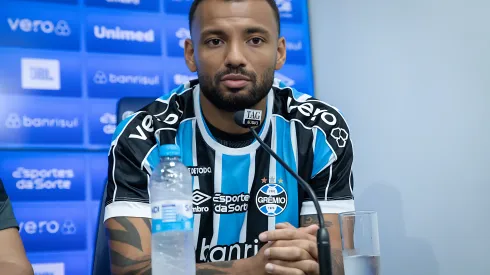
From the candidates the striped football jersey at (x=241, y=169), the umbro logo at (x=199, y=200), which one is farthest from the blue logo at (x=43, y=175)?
the umbro logo at (x=199, y=200)

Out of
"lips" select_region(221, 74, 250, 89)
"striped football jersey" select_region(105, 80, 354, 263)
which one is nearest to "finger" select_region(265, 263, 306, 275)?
"striped football jersey" select_region(105, 80, 354, 263)

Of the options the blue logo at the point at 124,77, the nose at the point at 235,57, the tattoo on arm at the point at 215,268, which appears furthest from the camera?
the blue logo at the point at 124,77

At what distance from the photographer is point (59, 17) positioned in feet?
10.4

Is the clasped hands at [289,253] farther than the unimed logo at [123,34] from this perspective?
No

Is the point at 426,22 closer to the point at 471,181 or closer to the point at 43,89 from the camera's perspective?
the point at 471,181

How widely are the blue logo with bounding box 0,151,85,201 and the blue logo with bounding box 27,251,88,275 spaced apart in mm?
293

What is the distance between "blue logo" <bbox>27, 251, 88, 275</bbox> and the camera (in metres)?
2.96

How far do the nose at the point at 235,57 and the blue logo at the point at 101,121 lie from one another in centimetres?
171

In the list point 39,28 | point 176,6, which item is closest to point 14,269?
point 39,28

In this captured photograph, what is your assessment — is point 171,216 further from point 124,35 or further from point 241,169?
point 124,35

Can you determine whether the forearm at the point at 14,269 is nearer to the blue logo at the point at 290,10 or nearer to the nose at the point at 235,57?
the nose at the point at 235,57

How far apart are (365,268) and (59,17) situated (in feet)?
8.50

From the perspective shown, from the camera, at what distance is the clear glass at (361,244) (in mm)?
1086

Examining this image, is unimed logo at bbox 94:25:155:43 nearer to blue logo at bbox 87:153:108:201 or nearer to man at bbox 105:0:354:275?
blue logo at bbox 87:153:108:201
